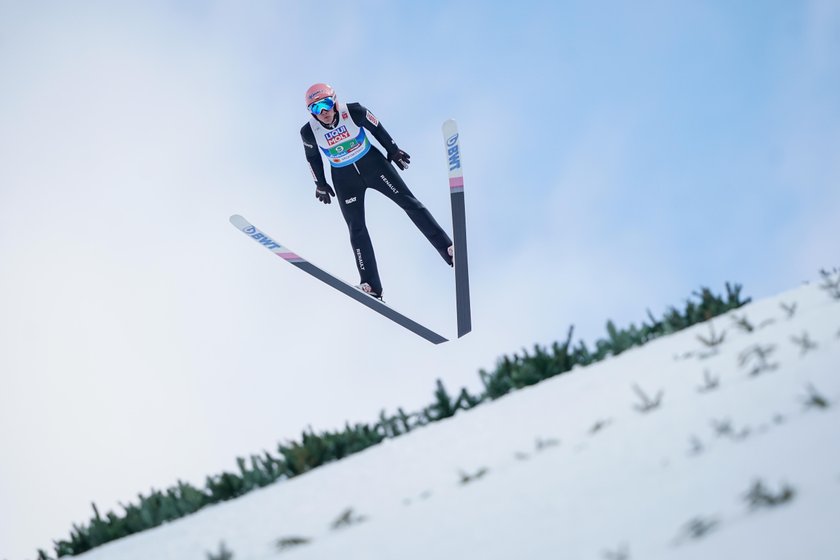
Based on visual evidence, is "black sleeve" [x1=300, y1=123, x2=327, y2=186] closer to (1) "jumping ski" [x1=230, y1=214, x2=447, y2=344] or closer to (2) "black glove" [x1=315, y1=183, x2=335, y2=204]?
(2) "black glove" [x1=315, y1=183, x2=335, y2=204]

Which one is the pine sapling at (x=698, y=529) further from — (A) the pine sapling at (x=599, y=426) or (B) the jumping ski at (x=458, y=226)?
(B) the jumping ski at (x=458, y=226)

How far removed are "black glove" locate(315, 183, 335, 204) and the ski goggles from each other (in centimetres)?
103

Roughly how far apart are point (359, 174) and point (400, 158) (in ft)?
1.88

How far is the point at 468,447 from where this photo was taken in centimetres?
493

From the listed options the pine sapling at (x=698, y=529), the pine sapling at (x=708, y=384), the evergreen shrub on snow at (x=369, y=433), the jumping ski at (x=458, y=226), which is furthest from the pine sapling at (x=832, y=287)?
the jumping ski at (x=458, y=226)

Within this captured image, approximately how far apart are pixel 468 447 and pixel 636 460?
1.27 metres

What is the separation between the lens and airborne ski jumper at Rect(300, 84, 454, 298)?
411 inches

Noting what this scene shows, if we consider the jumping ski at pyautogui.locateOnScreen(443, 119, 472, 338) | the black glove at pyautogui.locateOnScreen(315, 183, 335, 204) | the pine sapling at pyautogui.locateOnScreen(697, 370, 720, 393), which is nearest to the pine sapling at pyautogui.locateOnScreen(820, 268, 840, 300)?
the pine sapling at pyautogui.locateOnScreen(697, 370, 720, 393)

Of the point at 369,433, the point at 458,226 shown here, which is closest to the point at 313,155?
the point at 458,226

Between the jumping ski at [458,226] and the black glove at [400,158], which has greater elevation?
the black glove at [400,158]

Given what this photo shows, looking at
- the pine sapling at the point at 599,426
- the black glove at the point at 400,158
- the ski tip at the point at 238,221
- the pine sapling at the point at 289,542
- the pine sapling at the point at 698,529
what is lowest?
the pine sapling at the point at 698,529

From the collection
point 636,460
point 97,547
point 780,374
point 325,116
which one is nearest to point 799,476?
point 636,460

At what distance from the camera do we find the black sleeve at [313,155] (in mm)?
10789

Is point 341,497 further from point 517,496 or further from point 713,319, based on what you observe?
point 713,319
